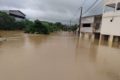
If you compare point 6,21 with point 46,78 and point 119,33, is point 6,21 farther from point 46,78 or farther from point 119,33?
point 46,78

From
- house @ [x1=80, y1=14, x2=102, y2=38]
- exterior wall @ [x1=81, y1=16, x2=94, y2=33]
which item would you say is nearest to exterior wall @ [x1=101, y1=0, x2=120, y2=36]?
house @ [x1=80, y1=14, x2=102, y2=38]

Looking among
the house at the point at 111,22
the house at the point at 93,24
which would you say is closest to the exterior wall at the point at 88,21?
the house at the point at 93,24

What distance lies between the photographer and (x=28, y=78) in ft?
21.1

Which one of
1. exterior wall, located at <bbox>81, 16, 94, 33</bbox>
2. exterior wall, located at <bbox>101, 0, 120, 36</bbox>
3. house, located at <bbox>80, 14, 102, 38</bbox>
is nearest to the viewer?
exterior wall, located at <bbox>101, 0, 120, 36</bbox>

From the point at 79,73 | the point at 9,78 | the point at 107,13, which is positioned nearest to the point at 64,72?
the point at 79,73

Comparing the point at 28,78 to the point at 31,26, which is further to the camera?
the point at 31,26

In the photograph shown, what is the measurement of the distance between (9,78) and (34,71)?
1.27 m

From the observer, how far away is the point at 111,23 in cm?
2180

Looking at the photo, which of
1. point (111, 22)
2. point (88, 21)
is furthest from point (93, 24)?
point (111, 22)

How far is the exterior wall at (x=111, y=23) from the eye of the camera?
20.7 metres

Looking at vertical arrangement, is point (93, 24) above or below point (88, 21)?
below

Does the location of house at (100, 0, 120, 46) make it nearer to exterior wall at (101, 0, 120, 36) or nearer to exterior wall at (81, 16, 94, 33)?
exterior wall at (101, 0, 120, 36)

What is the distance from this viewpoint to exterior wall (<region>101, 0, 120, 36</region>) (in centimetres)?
2069

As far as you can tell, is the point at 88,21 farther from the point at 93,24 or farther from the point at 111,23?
the point at 111,23
